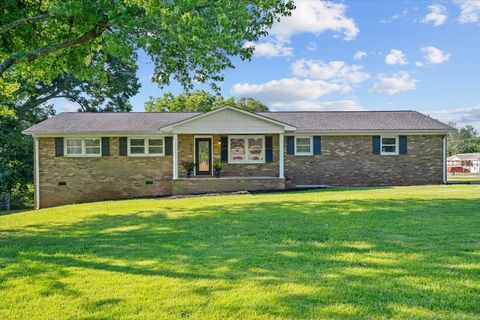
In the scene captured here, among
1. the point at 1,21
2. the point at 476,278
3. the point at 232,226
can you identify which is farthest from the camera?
the point at 1,21

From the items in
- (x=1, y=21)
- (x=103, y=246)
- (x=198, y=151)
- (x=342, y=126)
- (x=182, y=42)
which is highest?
(x=1, y=21)

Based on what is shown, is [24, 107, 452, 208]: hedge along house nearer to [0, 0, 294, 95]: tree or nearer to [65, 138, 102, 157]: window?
[65, 138, 102, 157]: window

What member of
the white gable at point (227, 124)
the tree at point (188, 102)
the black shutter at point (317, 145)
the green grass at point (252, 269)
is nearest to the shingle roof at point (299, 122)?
the black shutter at point (317, 145)

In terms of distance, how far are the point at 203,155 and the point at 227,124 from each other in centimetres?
249

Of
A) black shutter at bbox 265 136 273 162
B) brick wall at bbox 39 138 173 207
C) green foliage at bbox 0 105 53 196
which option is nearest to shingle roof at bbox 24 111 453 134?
brick wall at bbox 39 138 173 207

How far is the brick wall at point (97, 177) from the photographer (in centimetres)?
1880

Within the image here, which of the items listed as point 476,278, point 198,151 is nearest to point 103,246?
point 476,278

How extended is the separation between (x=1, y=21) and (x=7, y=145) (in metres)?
17.3

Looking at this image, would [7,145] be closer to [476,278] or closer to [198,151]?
[198,151]

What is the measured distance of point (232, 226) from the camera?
26.2ft

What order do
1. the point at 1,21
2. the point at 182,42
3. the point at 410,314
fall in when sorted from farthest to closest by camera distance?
the point at 1,21, the point at 182,42, the point at 410,314

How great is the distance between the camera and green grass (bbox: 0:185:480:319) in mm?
3525

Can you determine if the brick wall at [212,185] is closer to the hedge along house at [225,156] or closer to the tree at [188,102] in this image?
the hedge along house at [225,156]

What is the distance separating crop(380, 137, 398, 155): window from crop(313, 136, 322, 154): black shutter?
321 cm
